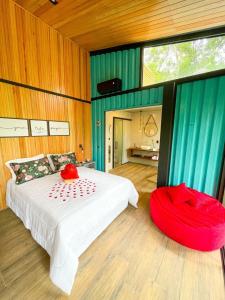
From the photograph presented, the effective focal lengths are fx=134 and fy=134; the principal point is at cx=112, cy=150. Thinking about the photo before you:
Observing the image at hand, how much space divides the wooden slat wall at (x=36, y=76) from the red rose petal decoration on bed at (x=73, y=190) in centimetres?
129

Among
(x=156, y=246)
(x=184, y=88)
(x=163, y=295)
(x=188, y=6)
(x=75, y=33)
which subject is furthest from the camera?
(x=75, y=33)

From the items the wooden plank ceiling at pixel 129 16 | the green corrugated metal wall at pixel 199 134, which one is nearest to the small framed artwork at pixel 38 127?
the wooden plank ceiling at pixel 129 16

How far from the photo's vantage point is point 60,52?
321 cm

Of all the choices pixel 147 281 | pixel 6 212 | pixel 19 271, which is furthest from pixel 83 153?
pixel 147 281

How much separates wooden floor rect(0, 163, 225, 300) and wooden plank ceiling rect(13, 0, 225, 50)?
3.48 metres

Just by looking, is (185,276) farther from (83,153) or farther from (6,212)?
(83,153)

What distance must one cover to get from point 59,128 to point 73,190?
6.40ft

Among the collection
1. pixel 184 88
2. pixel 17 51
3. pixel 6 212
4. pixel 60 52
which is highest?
pixel 60 52

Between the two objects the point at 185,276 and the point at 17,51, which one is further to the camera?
the point at 17,51

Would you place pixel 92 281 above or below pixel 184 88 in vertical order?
below

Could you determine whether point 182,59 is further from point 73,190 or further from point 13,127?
point 13,127

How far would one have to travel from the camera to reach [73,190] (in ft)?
6.61

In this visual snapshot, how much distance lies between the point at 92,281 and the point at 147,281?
22.3 inches

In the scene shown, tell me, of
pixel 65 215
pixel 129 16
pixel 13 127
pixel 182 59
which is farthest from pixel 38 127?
pixel 182 59
